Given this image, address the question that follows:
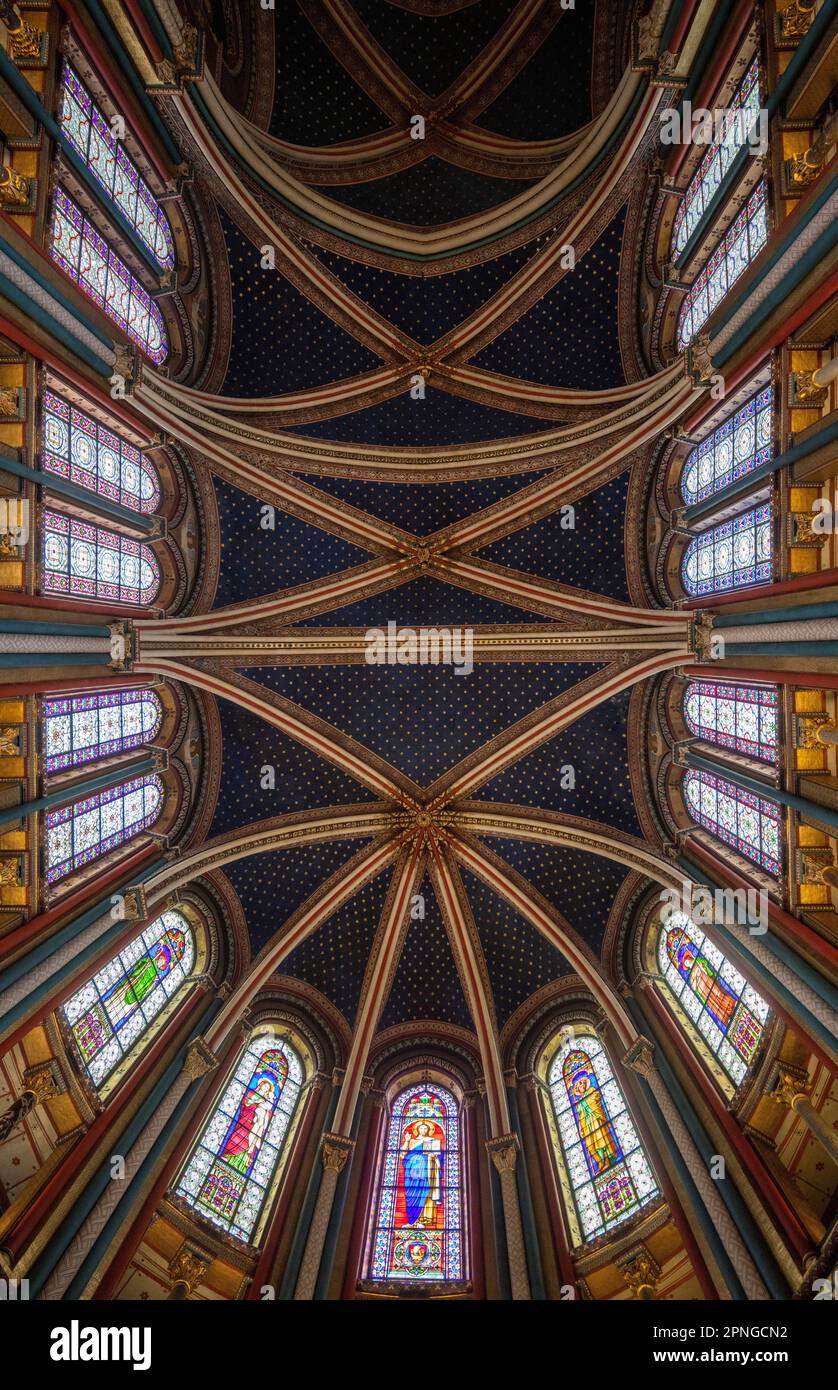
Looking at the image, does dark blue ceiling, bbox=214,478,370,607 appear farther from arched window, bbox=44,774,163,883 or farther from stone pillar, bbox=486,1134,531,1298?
stone pillar, bbox=486,1134,531,1298

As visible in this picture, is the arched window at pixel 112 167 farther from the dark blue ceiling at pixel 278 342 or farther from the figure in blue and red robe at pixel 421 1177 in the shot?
the figure in blue and red robe at pixel 421 1177

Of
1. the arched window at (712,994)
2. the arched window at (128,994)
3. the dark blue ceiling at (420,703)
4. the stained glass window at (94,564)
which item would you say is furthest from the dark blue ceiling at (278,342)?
the arched window at (712,994)

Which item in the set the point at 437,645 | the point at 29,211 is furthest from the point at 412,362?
the point at 29,211

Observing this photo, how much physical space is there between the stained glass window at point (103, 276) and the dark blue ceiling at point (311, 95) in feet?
15.4

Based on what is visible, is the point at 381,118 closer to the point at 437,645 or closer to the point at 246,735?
the point at 437,645

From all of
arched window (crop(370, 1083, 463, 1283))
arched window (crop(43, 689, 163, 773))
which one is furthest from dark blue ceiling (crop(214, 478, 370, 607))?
arched window (crop(370, 1083, 463, 1283))

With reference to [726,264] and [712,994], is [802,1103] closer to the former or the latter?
[712,994]

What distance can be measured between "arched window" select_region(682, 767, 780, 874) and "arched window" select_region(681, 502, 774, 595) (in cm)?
371

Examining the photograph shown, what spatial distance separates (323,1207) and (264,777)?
8.99 meters

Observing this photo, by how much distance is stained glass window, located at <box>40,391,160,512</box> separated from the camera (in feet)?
38.2

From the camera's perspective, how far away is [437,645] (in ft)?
58.2

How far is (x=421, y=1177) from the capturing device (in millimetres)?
15117

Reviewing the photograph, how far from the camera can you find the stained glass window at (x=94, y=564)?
39.8ft
